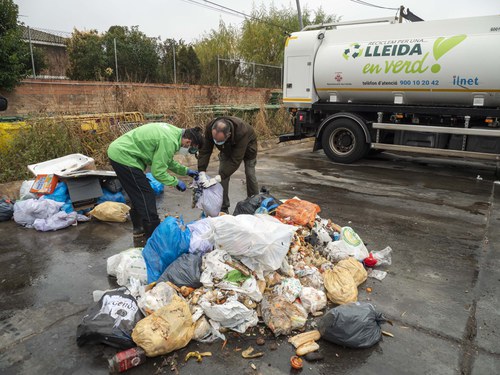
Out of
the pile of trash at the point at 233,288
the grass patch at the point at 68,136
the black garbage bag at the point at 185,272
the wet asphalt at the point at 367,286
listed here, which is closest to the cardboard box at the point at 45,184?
the wet asphalt at the point at 367,286

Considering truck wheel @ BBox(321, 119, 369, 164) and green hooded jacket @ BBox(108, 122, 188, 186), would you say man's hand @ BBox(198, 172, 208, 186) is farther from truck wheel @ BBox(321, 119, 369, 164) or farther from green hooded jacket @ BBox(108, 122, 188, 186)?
truck wheel @ BBox(321, 119, 369, 164)

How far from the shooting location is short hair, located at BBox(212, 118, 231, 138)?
4355 mm

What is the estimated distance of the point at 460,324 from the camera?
116 inches

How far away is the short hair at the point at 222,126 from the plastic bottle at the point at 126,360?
2572 mm

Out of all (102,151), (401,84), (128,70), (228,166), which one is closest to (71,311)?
(228,166)

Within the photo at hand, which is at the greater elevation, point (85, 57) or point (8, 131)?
point (85, 57)

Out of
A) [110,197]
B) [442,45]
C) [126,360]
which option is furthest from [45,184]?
[442,45]

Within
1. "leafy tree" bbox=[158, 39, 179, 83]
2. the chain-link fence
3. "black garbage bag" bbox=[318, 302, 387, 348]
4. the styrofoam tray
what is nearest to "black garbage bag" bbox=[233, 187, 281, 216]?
"black garbage bag" bbox=[318, 302, 387, 348]

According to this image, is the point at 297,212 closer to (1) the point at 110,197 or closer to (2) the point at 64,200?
(1) the point at 110,197

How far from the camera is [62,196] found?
510 centimetres

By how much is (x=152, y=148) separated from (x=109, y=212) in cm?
150

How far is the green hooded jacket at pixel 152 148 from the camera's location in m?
3.90

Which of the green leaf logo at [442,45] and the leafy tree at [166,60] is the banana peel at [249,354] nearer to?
the green leaf logo at [442,45]

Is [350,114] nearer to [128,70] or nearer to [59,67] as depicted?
[128,70]
